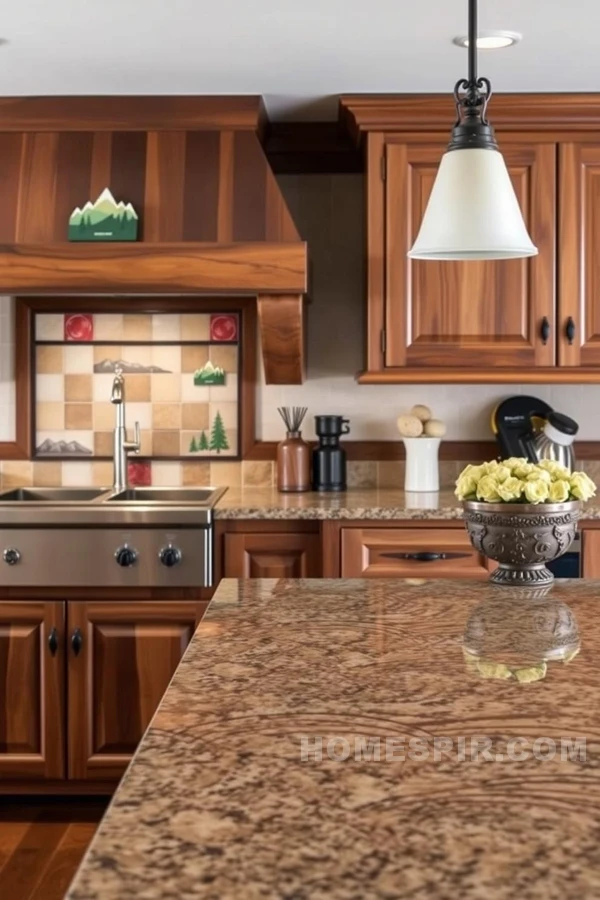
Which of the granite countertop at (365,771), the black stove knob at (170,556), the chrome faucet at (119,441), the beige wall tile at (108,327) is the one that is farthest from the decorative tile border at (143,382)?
the granite countertop at (365,771)

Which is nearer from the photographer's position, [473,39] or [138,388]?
[473,39]

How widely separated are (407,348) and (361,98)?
32.0 inches

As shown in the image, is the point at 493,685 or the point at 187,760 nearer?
the point at 187,760

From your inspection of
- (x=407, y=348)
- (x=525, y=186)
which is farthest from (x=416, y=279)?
(x=525, y=186)

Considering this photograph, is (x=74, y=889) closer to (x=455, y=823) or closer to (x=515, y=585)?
(x=455, y=823)

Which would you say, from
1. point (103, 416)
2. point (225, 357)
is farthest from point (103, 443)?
point (225, 357)

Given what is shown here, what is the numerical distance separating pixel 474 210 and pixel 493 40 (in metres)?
1.38

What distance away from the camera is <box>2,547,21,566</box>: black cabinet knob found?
3.36 metres

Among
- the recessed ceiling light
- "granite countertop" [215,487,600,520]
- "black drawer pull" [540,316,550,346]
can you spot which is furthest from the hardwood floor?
the recessed ceiling light

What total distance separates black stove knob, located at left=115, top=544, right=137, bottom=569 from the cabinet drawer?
64 centimetres

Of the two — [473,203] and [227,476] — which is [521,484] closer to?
[473,203]

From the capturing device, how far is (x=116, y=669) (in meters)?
3.39

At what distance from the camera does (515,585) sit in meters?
2.19

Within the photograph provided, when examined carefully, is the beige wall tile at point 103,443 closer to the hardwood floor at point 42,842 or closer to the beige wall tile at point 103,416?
the beige wall tile at point 103,416
